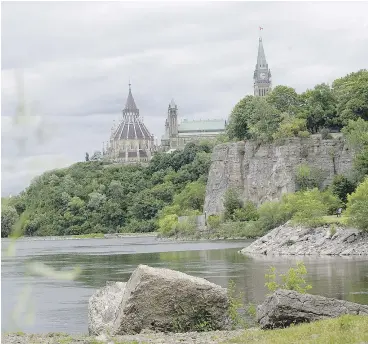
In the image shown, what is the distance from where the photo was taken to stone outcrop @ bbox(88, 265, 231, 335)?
59.7ft

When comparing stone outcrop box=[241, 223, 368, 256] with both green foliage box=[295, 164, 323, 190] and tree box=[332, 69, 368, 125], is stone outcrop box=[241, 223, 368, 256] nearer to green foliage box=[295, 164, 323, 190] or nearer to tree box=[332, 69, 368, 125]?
green foliage box=[295, 164, 323, 190]

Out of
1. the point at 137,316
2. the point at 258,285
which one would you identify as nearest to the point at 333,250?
the point at 258,285

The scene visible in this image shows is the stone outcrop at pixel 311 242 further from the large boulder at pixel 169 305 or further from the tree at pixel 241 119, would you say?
the tree at pixel 241 119

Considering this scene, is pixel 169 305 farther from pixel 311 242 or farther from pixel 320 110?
pixel 320 110

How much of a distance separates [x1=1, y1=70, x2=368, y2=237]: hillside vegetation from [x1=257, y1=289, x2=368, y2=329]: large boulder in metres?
19.5

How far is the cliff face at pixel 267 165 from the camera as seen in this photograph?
98938 mm

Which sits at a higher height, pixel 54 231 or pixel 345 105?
pixel 345 105

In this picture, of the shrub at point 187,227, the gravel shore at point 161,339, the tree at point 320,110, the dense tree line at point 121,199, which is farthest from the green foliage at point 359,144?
the gravel shore at point 161,339

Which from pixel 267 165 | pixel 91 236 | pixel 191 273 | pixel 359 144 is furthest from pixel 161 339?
pixel 91 236

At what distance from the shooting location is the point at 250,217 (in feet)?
348

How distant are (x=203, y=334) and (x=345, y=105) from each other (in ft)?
296

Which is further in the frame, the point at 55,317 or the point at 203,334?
the point at 55,317

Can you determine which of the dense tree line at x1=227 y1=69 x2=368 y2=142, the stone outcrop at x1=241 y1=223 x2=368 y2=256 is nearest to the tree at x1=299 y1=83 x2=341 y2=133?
the dense tree line at x1=227 y1=69 x2=368 y2=142

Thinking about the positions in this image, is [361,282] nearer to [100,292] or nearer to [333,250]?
[100,292]
